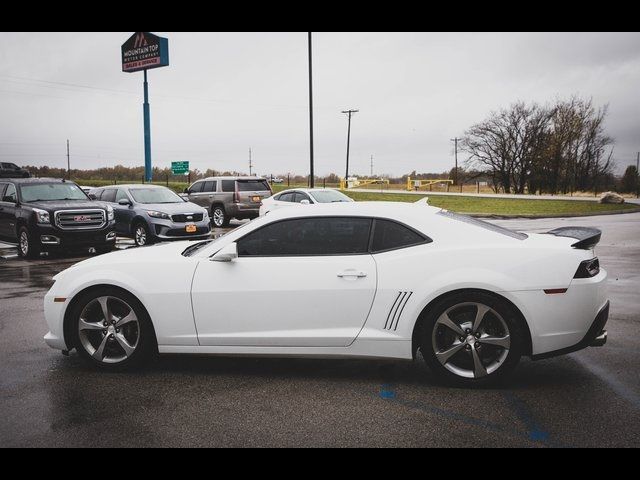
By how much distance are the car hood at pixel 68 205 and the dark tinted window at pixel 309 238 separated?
10.7m

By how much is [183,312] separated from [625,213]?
28443 mm

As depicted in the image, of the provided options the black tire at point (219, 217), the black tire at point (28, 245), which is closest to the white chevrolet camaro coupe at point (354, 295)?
the black tire at point (28, 245)

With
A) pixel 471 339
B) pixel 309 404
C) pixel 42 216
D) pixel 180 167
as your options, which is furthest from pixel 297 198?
pixel 180 167

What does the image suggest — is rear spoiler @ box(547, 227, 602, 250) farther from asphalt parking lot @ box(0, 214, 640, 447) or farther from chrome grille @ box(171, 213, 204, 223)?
chrome grille @ box(171, 213, 204, 223)

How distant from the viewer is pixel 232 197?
21828 millimetres

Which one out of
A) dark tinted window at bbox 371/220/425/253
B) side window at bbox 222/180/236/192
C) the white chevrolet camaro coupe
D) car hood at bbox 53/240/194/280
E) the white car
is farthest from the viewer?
side window at bbox 222/180/236/192

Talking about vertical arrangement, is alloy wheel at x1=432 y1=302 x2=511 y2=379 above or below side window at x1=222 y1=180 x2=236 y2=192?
below

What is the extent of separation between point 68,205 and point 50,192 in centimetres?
112

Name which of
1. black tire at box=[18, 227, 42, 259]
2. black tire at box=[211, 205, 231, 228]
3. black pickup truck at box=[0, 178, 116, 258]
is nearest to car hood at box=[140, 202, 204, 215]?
black pickup truck at box=[0, 178, 116, 258]

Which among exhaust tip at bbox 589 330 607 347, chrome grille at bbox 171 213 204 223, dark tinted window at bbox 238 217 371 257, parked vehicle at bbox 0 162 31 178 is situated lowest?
exhaust tip at bbox 589 330 607 347

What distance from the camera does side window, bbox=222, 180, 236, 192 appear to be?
22.0m

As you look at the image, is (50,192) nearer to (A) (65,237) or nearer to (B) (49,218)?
(B) (49,218)

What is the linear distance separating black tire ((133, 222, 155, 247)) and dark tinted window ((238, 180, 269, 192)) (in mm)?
6271
